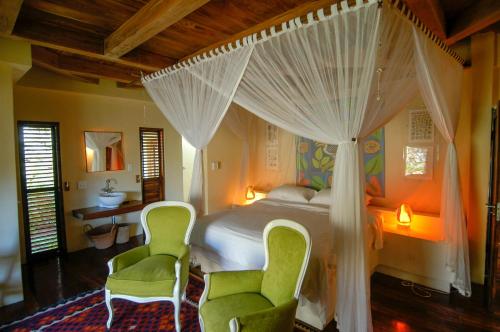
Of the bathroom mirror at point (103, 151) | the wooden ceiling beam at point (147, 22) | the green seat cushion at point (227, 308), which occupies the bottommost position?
the green seat cushion at point (227, 308)

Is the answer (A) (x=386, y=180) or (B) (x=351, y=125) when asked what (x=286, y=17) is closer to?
(B) (x=351, y=125)

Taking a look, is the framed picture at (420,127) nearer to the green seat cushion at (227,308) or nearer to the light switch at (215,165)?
the green seat cushion at (227,308)

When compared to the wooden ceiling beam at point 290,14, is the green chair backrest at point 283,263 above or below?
below

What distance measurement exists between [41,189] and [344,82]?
3841 millimetres

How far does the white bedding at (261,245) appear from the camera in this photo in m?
2.14

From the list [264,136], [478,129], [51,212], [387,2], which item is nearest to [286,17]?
[387,2]

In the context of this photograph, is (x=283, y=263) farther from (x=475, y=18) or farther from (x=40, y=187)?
(x=40, y=187)

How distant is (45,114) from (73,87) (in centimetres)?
50

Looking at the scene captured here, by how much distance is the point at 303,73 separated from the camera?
180cm

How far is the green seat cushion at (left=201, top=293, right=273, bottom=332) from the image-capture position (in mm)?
1678

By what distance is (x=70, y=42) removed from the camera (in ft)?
8.23

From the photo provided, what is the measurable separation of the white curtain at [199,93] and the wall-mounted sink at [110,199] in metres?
1.43

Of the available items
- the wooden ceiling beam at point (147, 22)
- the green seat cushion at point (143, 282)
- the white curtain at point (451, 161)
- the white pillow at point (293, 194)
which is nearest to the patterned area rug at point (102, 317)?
the green seat cushion at point (143, 282)

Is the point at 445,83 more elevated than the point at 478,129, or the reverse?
the point at 445,83
